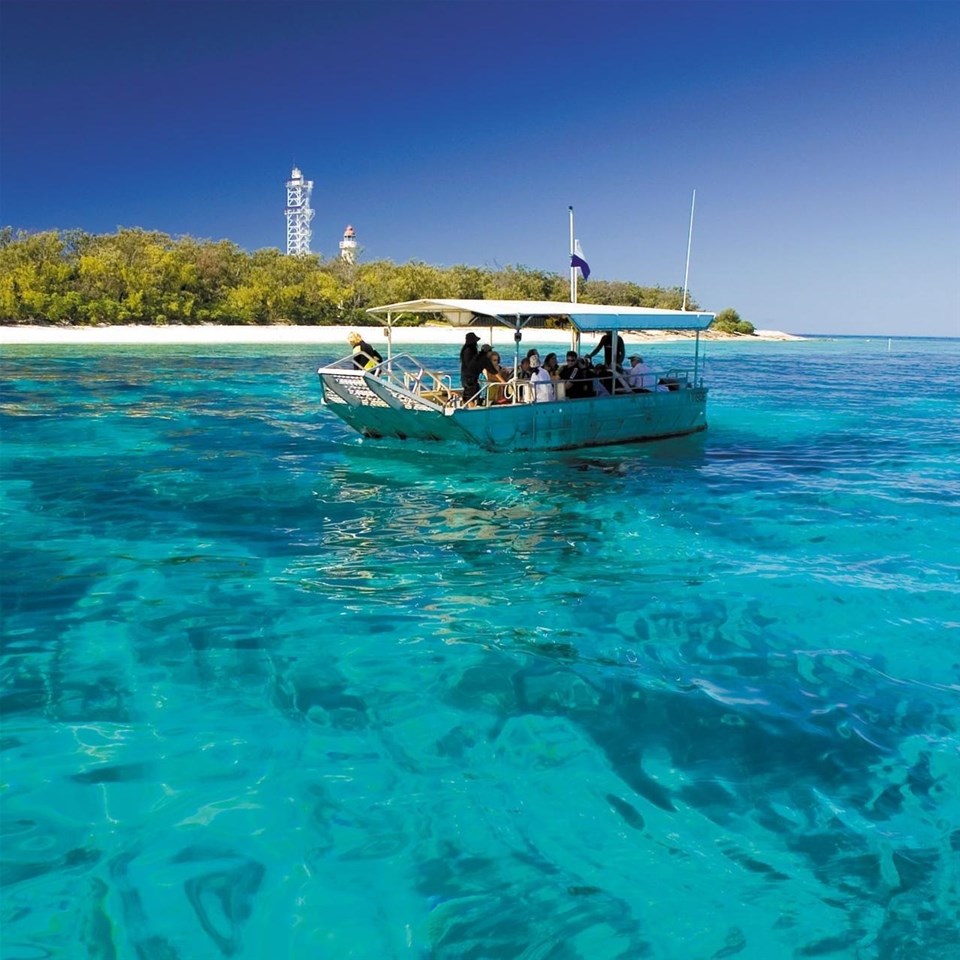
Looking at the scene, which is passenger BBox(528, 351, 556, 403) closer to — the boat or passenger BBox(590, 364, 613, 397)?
the boat

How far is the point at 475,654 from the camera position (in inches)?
304

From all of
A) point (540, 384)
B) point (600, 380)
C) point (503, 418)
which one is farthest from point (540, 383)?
point (600, 380)

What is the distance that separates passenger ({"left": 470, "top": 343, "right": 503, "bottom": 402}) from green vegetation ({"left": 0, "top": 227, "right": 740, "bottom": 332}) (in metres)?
53.7

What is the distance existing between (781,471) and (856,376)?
39.6 m

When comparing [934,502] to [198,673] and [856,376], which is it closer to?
[198,673]

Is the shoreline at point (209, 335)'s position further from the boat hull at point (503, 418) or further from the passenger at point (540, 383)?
the passenger at point (540, 383)

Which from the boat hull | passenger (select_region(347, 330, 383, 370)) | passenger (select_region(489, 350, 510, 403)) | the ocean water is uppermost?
passenger (select_region(347, 330, 383, 370))

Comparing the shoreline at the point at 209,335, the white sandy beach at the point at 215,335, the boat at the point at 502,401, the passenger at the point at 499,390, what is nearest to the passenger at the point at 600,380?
the boat at the point at 502,401

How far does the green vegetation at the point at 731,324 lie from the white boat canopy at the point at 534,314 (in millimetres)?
105474

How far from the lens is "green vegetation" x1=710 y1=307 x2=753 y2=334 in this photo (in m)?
122

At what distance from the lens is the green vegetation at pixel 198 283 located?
6346 centimetres

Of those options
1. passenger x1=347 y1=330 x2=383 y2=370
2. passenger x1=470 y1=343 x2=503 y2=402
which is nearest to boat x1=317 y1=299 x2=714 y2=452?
passenger x1=347 y1=330 x2=383 y2=370

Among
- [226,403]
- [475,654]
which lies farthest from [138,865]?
[226,403]

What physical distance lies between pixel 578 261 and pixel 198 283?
62591mm
